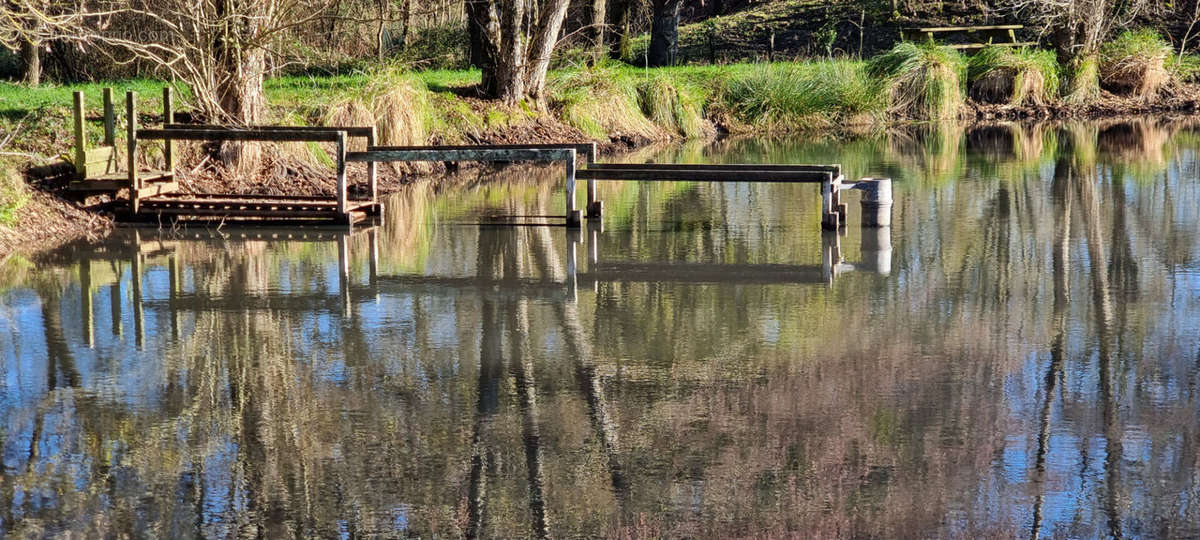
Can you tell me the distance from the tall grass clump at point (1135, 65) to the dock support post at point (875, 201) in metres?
20.9

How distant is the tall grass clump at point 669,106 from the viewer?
89.0ft

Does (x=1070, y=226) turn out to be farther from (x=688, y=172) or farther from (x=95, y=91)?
(x=95, y=91)

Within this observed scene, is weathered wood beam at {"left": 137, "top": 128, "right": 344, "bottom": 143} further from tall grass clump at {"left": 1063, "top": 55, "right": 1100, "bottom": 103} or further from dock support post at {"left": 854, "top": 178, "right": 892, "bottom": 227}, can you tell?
tall grass clump at {"left": 1063, "top": 55, "right": 1100, "bottom": 103}

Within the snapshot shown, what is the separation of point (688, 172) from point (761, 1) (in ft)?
99.1

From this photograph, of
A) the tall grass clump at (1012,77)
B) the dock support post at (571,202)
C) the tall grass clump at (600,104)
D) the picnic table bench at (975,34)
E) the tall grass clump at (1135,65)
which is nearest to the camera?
the dock support post at (571,202)

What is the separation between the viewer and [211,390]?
8.40m

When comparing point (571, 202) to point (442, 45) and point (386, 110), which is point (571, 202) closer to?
point (386, 110)

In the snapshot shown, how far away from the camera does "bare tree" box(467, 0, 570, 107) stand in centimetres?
2359

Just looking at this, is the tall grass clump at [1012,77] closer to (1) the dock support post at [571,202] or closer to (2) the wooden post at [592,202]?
(2) the wooden post at [592,202]

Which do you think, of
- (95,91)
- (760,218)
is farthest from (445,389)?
(95,91)

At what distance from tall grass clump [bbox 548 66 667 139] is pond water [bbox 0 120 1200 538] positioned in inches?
396

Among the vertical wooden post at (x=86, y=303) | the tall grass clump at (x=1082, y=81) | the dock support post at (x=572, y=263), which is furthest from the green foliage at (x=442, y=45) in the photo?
the vertical wooden post at (x=86, y=303)

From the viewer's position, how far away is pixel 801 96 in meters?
29.2

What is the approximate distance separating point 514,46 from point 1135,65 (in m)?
16.7
